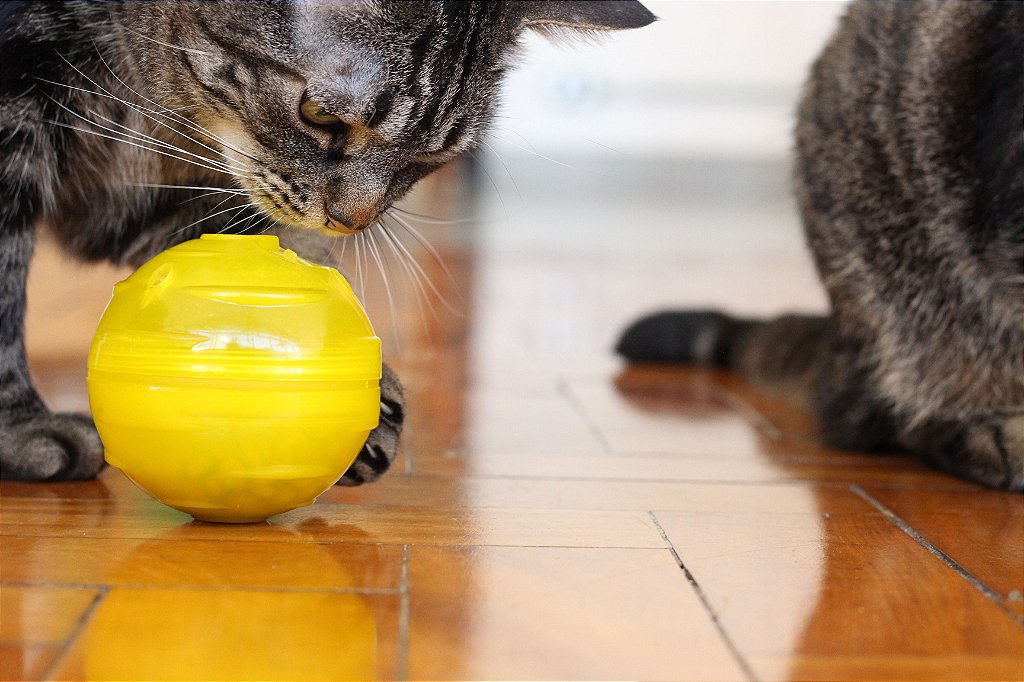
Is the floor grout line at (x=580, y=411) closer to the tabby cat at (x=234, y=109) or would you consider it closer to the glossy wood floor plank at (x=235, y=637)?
the tabby cat at (x=234, y=109)

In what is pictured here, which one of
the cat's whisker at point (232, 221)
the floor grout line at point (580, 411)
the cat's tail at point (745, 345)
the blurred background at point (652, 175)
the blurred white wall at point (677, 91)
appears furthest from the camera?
the blurred white wall at point (677, 91)

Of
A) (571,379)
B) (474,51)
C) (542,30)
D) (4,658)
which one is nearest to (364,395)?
(4,658)

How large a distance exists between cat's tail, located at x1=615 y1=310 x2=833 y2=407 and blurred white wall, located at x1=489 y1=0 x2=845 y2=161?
13.9 feet

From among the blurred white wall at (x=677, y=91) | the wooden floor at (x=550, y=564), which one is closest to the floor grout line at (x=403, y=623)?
the wooden floor at (x=550, y=564)

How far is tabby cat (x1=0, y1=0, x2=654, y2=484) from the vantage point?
1.32 m

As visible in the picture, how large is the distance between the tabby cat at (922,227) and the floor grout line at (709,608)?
0.61 m

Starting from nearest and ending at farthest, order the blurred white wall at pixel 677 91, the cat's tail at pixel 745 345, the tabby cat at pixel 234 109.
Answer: the tabby cat at pixel 234 109, the cat's tail at pixel 745 345, the blurred white wall at pixel 677 91

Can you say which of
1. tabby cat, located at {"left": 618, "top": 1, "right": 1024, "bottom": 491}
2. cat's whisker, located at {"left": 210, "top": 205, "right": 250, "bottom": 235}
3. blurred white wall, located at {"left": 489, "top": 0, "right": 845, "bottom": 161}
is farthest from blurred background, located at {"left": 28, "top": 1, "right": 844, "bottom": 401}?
cat's whisker, located at {"left": 210, "top": 205, "right": 250, "bottom": 235}

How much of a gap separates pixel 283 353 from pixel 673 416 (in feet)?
3.49

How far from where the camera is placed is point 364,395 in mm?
1165

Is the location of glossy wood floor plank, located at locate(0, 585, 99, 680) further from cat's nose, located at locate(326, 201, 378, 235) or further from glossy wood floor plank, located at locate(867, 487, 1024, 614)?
glossy wood floor plank, located at locate(867, 487, 1024, 614)

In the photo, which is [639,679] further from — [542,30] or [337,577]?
[542,30]

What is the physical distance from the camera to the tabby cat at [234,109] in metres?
1.32

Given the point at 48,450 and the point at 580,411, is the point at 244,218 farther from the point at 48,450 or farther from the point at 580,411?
the point at 580,411
